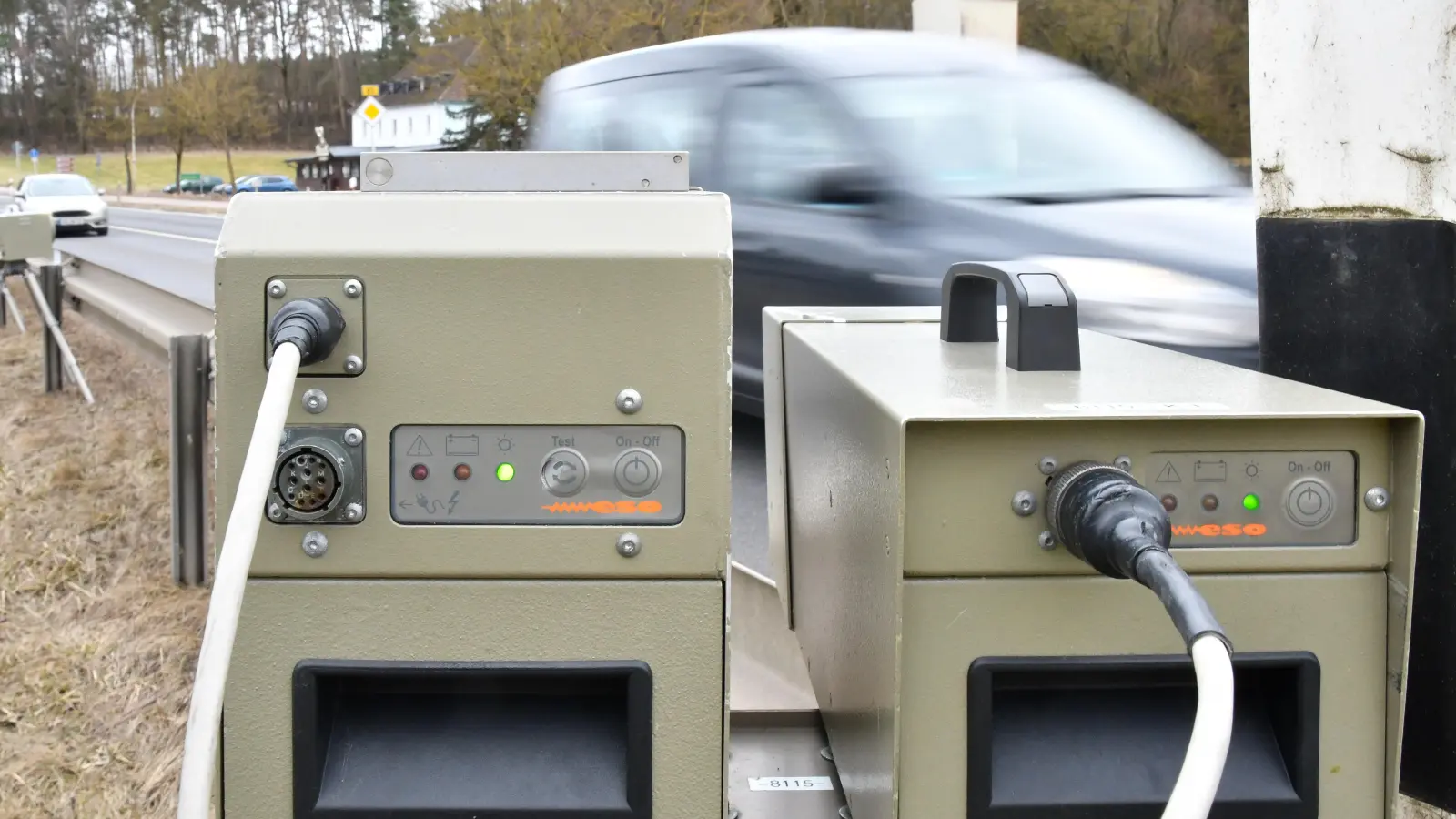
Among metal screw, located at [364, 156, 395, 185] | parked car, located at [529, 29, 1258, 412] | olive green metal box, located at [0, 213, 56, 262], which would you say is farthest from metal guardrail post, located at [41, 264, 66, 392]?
metal screw, located at [364, 156, 395, 185]

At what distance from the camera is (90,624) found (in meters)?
3.80

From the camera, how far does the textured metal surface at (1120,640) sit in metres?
1.04

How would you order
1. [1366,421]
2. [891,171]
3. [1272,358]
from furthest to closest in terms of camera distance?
1. [891,171]
2. [1272,358]
3. [1366,421]

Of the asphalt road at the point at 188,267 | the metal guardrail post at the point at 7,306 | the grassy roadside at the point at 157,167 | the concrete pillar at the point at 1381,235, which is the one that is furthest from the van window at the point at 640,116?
the grassy roadside at the point at 157,167

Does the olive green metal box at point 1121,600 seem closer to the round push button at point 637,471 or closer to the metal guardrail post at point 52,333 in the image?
the round push button at point 637,471

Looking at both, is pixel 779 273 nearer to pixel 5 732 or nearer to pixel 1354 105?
pixel 5 732

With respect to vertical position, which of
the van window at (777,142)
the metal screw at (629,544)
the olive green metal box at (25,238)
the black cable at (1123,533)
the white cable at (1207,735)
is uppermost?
the van window at (777,142)

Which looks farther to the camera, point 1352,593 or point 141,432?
point 141,432

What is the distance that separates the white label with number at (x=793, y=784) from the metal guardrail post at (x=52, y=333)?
6.90 metres

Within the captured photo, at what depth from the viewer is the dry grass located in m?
2.97

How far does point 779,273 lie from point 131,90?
76234 millimetres

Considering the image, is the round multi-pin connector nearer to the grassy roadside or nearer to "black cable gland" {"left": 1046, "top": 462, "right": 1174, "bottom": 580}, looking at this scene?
"black cable gland" {"left": 1046, "top": 462, "right": 1174, "bottom": 580}

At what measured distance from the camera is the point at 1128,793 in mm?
1088

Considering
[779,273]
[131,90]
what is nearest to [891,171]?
[779,273]
